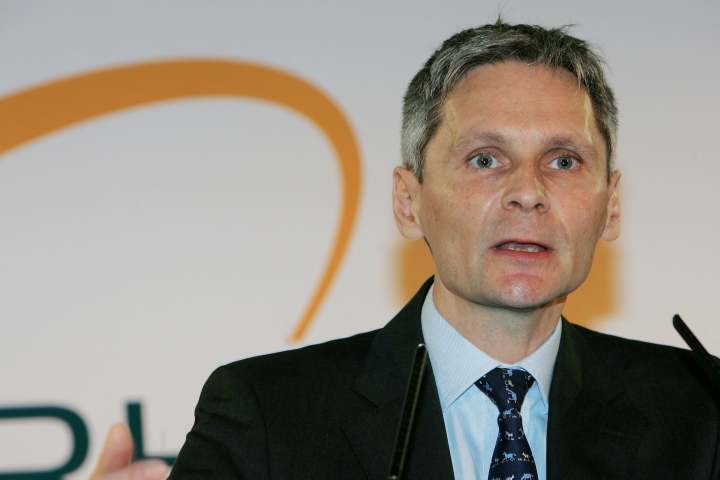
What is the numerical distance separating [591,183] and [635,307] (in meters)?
1.19

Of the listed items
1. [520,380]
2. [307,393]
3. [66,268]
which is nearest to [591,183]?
[520,380]

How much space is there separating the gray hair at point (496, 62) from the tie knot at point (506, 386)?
496mm

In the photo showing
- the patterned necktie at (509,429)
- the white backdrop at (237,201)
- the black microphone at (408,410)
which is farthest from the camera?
the white backdrop at (237,201)

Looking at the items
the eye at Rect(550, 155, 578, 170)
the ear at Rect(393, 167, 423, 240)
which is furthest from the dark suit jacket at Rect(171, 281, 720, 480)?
the eye at Rect(550, 155, 578, 170)

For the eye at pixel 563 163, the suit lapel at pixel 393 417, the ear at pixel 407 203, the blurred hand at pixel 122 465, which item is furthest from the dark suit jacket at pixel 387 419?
the eye at pixel 563 163

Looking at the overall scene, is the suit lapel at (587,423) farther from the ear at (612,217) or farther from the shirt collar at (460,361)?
the ear at (612,217)

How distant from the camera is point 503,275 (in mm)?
1460

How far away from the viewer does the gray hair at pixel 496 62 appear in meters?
1.63

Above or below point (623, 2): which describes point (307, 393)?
below

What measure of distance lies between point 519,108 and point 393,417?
2.35ft

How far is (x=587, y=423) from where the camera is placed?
1522 mm

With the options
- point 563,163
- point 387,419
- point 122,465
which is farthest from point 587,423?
point 122,465

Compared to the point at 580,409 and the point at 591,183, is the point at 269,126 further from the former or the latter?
the point at 580,409

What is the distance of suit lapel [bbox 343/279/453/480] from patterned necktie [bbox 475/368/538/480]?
10 cm
